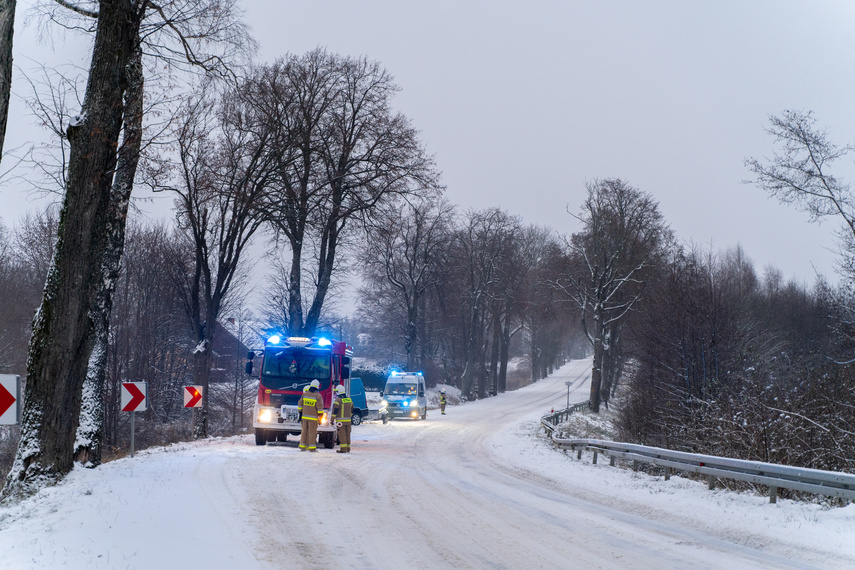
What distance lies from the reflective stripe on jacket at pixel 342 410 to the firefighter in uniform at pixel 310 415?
40 centimetres

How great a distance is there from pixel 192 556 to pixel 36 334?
5.61 metres

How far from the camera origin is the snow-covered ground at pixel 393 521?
24.2 feet

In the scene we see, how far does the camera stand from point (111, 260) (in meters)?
13.4

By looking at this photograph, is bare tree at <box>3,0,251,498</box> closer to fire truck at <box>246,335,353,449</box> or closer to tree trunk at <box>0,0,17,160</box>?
tree trunk at <box>0,0,17,160</box>

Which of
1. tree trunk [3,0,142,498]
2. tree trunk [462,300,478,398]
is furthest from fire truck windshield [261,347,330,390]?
tree trunk [462,300,478,398]

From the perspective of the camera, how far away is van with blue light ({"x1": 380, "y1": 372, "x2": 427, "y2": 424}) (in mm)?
37062

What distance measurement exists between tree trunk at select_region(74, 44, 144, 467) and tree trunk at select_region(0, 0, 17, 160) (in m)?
6.76

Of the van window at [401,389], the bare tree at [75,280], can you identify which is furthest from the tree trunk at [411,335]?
the bare tree at [75,280]

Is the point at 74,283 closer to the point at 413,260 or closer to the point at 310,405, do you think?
the point at 310,405

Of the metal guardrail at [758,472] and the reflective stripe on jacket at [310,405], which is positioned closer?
the metal guardrail at [758,472]

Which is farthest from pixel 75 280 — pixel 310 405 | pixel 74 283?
pixel 310 405

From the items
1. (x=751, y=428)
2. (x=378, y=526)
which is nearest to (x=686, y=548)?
(x=378, y=526)

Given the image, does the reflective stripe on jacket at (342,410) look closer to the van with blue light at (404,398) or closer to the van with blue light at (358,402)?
the van with blue light at (358,402)

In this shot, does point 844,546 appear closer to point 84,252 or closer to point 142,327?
point 84,252
